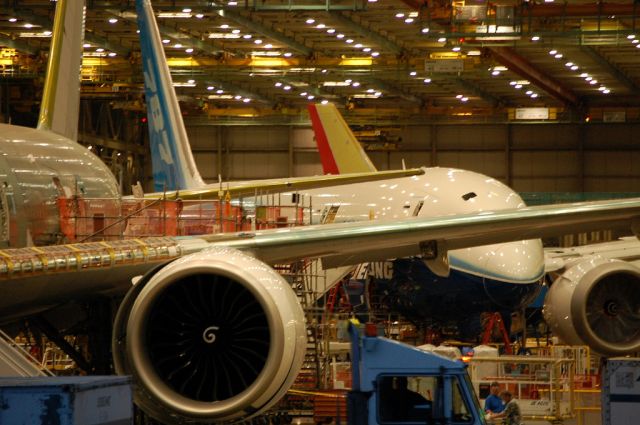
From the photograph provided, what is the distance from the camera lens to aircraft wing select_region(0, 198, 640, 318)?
33.6ft

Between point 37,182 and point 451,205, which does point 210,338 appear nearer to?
point 37,182

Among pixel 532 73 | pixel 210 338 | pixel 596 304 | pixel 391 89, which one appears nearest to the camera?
pixel 210 338

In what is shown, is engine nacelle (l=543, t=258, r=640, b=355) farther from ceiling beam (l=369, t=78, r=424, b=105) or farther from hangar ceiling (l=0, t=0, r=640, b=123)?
ceiling beam (l=369, t=78, r=424, b=105)

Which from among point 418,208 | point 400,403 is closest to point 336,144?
point 418,208

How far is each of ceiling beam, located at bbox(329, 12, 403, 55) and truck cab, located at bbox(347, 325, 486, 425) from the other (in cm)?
2394

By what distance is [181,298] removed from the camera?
35.6ft

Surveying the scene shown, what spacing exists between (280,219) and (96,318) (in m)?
5.42

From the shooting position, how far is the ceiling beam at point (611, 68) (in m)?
39.8

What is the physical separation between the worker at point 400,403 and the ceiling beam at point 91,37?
24412mm

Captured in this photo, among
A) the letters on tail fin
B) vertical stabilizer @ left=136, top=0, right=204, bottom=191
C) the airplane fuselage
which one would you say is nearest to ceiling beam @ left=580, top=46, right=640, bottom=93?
the letters on tail fin

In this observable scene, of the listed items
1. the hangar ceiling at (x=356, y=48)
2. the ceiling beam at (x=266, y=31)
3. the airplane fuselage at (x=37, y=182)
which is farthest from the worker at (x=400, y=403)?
the ceiling beam at (x=266, y=31)

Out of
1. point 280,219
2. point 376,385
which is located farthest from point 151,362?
point 280,219

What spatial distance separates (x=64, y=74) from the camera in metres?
16.3

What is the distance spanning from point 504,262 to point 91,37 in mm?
19046
